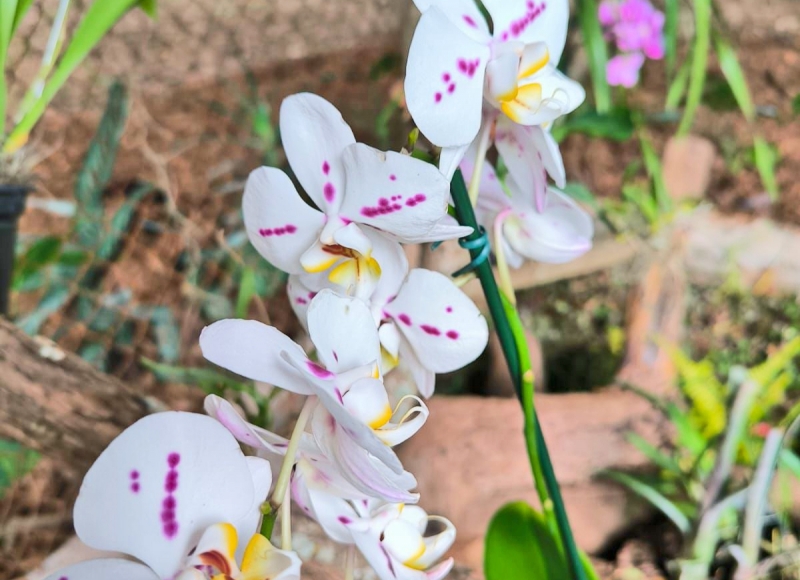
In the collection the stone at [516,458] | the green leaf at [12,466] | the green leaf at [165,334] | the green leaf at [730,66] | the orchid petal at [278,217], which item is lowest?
the green leaf at [12,466]

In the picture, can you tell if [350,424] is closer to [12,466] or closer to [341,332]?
[341,332]

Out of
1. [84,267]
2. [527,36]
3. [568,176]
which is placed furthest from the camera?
[568,176]

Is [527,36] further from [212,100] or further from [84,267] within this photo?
[212,100]

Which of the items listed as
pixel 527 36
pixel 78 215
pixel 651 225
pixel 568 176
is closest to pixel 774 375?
pixel 651 225

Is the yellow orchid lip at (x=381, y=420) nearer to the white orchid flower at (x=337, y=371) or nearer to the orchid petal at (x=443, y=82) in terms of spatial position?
the white orchid flower at (x=337, y=371)

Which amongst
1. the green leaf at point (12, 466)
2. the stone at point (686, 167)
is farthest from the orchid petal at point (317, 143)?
the stone at point (686, 167)
